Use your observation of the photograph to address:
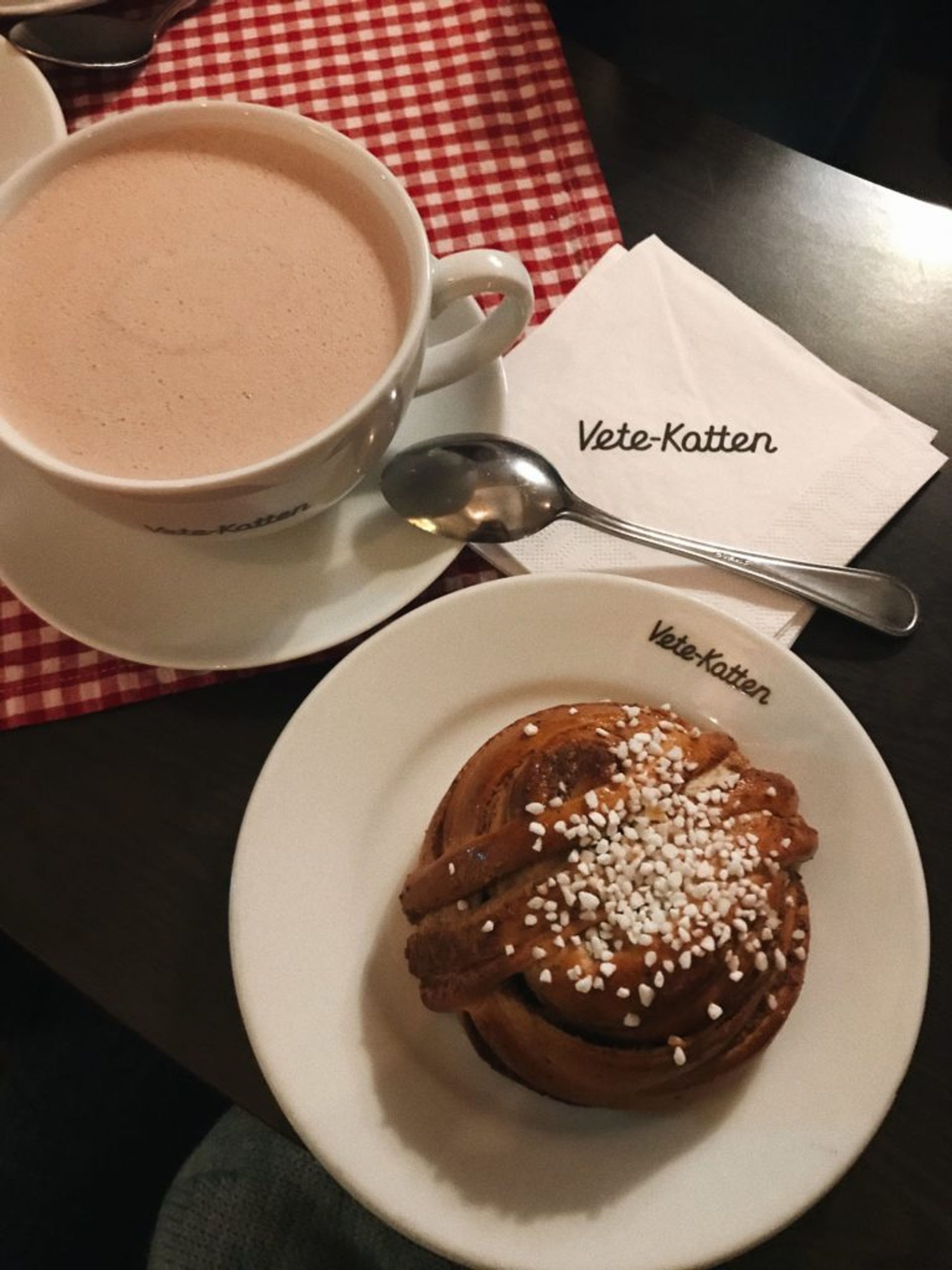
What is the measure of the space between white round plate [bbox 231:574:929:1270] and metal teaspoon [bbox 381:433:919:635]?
0.25 feet

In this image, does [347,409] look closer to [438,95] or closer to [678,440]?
[678,440]

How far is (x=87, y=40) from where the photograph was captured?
0.89m

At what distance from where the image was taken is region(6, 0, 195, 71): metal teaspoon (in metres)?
0.88

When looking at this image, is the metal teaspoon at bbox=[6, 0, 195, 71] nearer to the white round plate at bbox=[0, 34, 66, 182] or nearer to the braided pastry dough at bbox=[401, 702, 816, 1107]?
the white round plate at bbox=[0, 34, 66, 182]

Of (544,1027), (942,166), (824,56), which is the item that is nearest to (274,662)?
(544,1027)

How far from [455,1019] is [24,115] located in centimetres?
78

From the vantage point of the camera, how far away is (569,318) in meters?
0.84

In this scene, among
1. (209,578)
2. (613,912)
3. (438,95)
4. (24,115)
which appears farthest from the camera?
(438,95)

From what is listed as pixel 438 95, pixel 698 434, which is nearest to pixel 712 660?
pixel 698 434

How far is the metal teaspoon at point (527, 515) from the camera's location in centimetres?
73

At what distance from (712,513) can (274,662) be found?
0.36 metres

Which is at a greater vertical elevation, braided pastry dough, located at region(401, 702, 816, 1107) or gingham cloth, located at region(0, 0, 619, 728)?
gingham cloth, located at region(0, 0, 619, 728)

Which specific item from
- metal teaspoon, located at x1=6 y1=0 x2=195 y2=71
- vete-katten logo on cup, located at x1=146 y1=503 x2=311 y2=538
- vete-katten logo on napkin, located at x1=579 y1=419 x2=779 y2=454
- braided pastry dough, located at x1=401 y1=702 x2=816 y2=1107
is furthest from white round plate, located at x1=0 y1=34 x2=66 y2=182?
braided pastry dough, located at x1=401 y1=702 x2=816 y2=1107

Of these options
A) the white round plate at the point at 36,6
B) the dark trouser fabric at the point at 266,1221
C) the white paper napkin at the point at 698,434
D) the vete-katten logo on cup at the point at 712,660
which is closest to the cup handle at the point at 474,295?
the white paper napkin at the point at 698,434
